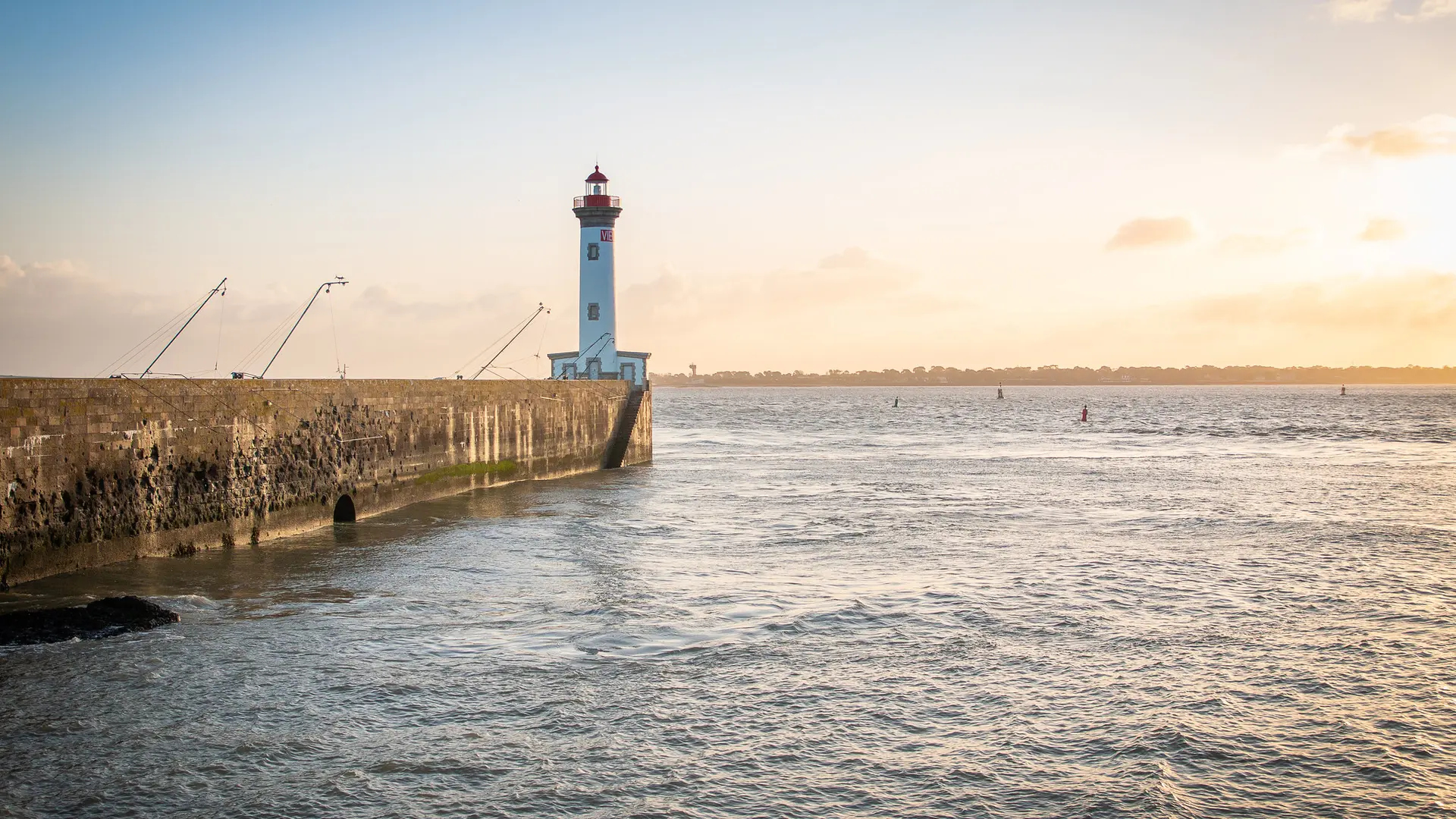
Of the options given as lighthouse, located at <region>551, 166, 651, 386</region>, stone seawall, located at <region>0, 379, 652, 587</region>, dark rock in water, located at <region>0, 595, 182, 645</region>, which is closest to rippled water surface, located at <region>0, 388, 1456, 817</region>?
dark rock in water, located at <region>0, 595, 182, 645</region>

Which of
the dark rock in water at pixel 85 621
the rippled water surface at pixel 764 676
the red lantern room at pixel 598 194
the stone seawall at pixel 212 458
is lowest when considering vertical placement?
the rippled water surface at pixel 764 676

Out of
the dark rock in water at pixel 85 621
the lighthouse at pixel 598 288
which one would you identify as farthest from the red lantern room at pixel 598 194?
the dark rock in water at pixel 85 621

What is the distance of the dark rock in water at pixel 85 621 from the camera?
32.0 ft

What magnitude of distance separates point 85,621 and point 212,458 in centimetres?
533

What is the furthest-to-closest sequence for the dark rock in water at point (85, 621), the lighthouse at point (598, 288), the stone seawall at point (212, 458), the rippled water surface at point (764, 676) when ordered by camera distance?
the lighthouse at point (598, 288) → the stone seawall at point (212, 458) → the dark rock in water at point (85, 621) → the rippled water surface at point (764, 676)

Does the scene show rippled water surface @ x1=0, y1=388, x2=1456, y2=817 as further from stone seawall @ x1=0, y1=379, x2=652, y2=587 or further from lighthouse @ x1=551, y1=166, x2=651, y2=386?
lighthouse @ x1=551, y1=166, x2=651, y2=386

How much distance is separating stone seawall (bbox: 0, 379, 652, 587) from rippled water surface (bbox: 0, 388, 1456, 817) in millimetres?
568

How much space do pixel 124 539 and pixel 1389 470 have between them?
104ft

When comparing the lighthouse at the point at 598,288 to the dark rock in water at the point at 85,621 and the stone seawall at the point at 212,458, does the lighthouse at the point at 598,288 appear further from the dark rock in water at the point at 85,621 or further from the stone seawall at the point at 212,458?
the dark rock in water at the point at 85,621

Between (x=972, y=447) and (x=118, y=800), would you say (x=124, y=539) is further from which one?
(x=972, y=447)

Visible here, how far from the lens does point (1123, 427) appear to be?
6247 centimetres

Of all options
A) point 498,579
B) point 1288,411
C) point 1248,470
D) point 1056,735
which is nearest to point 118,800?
point 1056,735

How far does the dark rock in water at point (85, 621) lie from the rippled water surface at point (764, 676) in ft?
0.85

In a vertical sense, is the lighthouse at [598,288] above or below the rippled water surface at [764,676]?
above
